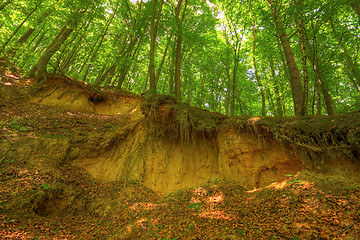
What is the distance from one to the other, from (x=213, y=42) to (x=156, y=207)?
15439mm

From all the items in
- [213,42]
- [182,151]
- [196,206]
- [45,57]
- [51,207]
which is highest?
[213,42]

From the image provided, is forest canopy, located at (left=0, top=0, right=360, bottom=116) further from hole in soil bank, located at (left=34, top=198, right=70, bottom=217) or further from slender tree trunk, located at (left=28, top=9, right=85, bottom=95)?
hole in soil bank, located at (left=34, top=198, right=70, bottom=217)

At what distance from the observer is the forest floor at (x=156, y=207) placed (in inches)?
147

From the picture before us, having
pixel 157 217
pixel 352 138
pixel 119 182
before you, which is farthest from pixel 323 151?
pixel 119 182

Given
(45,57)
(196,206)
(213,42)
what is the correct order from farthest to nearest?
(213,42) < (45,57) < (196,206)

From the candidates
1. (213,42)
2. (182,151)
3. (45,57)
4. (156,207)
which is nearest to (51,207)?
(156,207)

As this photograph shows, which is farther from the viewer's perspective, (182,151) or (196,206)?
(182,151)

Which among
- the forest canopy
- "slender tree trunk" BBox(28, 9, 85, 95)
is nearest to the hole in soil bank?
the forest canopy

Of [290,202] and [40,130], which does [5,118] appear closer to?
[40,130]

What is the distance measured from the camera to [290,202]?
173 inches

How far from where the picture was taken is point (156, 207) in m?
5.89

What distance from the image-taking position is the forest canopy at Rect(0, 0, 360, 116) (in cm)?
855

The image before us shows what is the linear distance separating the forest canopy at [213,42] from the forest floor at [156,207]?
4667mm

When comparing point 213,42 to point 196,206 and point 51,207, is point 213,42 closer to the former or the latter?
point 196,206
